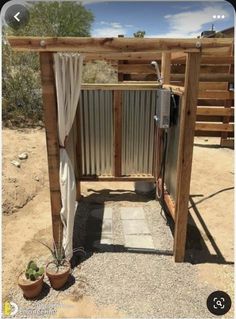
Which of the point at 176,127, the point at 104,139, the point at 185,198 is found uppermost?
the point at 176,127

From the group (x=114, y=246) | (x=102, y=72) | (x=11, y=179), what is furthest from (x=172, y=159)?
(x=102, y=72)

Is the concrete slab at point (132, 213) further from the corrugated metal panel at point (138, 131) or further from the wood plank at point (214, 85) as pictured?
the wood plank at point (214, 85)

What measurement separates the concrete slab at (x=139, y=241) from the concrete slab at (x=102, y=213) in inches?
27.0

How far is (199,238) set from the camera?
4.22 meters

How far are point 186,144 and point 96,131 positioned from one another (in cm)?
206

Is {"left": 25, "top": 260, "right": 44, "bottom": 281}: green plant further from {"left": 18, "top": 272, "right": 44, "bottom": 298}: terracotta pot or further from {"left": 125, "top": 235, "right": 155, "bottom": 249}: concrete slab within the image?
{"left": 125, "top": 235, "right": 155, "bottom": 249}: concrete slab

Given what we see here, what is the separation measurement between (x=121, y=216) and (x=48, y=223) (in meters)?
1.16

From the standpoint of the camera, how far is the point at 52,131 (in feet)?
10.5

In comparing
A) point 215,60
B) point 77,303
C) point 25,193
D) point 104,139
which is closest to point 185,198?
point 77,303

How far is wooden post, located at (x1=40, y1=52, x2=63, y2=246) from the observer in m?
3.02

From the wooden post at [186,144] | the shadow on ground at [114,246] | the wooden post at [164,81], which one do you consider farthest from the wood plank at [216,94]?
the wooden post at [186,144]

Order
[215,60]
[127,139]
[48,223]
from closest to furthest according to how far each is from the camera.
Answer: [48,223] < [127,139] < [215,60]

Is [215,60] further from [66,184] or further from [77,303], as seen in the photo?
[77,303]

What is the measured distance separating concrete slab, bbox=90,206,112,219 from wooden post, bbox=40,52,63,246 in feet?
4.16
